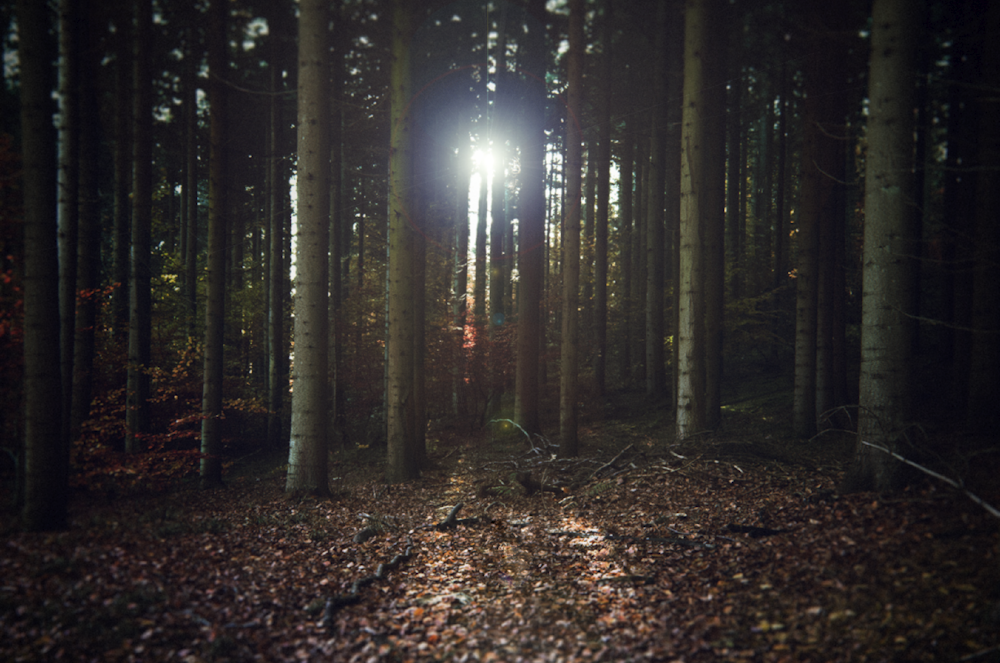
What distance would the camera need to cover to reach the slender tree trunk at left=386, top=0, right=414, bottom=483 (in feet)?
31.2

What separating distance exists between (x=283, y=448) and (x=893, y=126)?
1727 centimetres

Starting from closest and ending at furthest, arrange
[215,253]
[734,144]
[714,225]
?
[215,253] < [714,225] < [734,144]

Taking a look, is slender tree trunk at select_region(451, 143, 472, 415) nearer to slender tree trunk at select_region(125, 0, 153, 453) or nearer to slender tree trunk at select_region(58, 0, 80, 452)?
slender tree trunk at select_region(125, 0, 153, 453)

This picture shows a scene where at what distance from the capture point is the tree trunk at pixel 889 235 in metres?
5.64

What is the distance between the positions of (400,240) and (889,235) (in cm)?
761

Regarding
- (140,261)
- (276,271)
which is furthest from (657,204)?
(140,261)

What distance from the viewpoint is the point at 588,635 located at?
4.23 m

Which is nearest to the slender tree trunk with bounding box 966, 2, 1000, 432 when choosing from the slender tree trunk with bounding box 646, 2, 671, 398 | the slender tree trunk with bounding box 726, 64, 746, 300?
the slender tree trunk with bounding box 726, 64, 746, 300

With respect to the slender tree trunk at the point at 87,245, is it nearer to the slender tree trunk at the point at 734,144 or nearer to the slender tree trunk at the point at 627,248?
the slender tree trunk at the point at 627,248

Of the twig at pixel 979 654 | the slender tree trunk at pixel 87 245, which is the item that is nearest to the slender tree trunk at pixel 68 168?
the slender tree trunk at pixel 87 245

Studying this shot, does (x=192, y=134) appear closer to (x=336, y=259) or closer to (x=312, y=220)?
(x=336, y=259)

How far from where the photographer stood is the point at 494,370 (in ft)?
54.7

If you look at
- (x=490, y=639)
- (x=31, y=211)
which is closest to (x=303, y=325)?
(x=31, y=211)

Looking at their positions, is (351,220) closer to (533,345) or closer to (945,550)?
(533,345)
